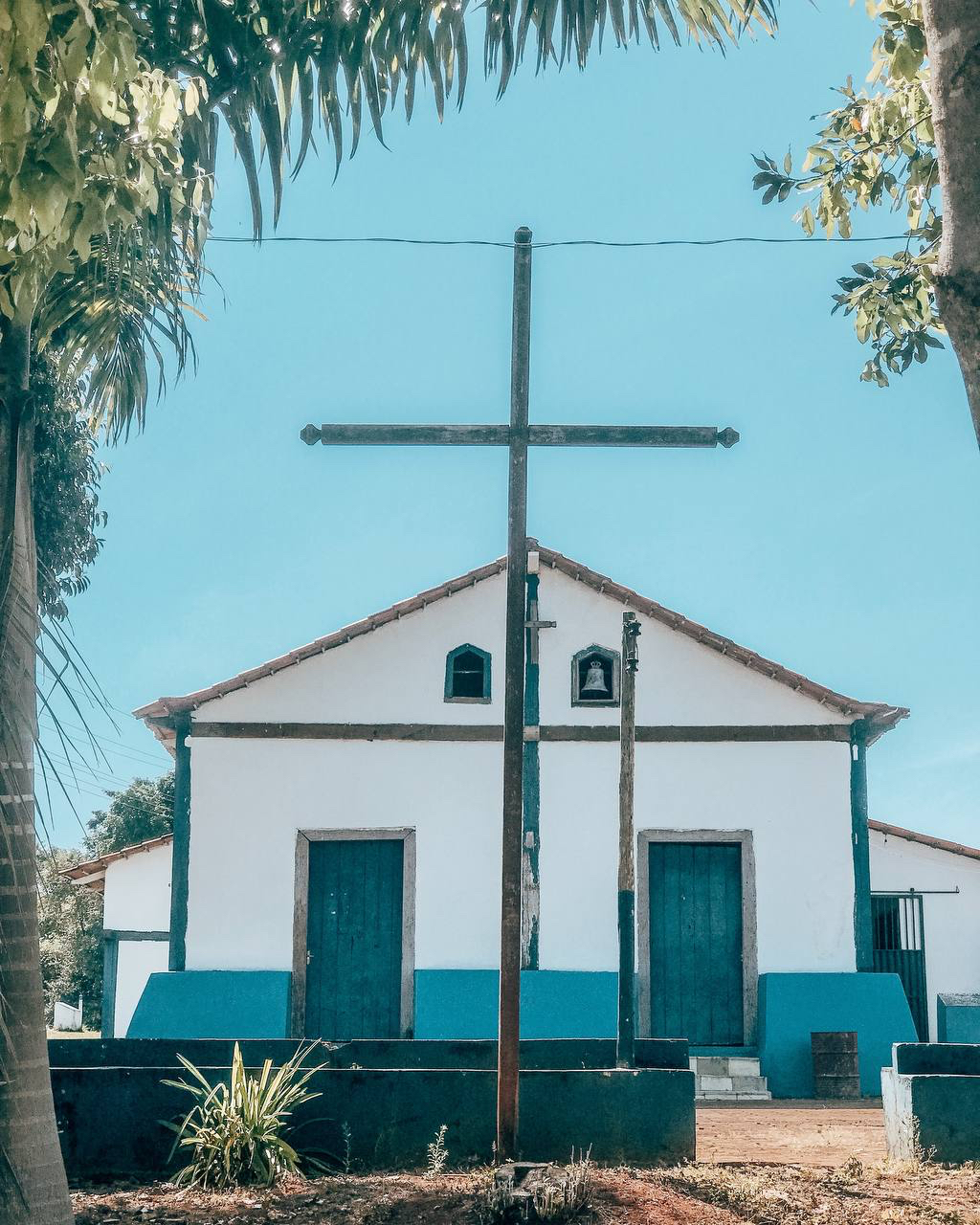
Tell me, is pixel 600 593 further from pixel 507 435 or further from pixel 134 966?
pixel 134 966

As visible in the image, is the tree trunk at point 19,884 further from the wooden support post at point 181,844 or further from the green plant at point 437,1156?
the wooden support post at point 181,844

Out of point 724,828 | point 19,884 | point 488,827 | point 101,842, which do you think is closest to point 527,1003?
point 488,827

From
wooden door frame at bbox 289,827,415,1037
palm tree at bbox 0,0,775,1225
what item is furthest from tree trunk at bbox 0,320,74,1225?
wooden door frame at bbox 289,827,415,1037

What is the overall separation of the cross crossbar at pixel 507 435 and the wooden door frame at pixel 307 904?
6.67 metres

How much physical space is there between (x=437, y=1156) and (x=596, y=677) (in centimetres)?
720

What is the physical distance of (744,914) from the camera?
1344cm

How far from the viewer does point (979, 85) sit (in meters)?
4.30

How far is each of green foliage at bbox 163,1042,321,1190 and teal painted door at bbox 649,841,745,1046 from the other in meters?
6.98

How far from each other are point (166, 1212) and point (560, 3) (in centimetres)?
605

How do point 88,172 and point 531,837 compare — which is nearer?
point 88,172

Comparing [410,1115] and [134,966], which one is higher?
[134,966]

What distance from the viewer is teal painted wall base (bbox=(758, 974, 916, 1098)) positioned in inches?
509

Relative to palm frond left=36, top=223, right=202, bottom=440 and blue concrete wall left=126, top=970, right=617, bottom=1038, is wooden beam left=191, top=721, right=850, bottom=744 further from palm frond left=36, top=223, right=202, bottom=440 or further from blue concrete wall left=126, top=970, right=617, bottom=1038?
palm frond left=36, top=223, right=202, bottom=440

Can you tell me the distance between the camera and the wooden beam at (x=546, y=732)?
1366 centimetres
